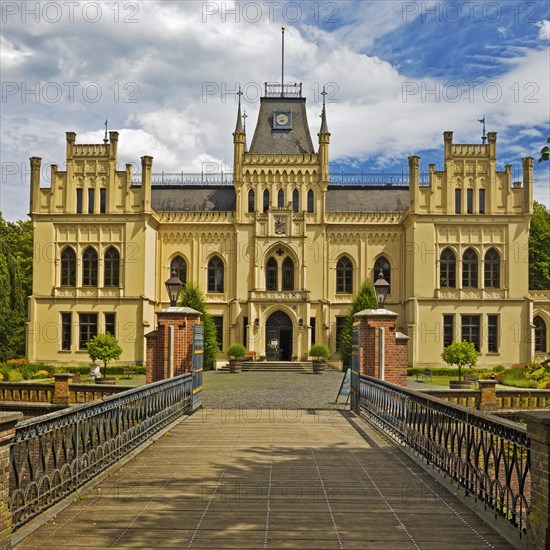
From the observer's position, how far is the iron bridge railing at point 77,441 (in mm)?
6234

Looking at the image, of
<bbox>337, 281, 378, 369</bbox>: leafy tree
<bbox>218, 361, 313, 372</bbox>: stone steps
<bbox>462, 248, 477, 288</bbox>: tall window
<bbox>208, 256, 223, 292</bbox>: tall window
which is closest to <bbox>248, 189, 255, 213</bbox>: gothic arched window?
<bbox>208, 256, 223, 292</bbox>: tall window

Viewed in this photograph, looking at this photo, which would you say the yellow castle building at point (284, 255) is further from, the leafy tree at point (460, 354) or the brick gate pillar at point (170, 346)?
the brick gate pillar at point (170, 346)

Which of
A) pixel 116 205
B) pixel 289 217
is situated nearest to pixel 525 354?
pixel 289 217

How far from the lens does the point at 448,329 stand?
125ft

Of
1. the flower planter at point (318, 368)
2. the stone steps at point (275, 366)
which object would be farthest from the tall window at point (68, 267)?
the flower planter at point (318, 368)

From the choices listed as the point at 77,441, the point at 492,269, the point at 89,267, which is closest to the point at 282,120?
the point at 89,267

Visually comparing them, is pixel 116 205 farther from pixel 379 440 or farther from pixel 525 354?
pixel 379 440

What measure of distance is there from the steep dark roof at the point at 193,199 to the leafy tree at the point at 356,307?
33.1ft

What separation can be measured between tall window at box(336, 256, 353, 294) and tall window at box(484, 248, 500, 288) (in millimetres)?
7789

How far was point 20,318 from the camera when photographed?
4066 centimetres

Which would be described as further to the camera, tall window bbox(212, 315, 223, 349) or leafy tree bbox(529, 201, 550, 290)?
leafy tree bbox(529, 201, 550, 290)

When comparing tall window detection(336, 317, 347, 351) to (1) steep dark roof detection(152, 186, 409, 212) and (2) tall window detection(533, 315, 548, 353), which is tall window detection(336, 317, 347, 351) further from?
(2) tall window detection(533, 315, 548, 353)

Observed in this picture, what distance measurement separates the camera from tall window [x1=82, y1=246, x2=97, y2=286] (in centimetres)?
3897

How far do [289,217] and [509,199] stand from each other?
12.4 m
